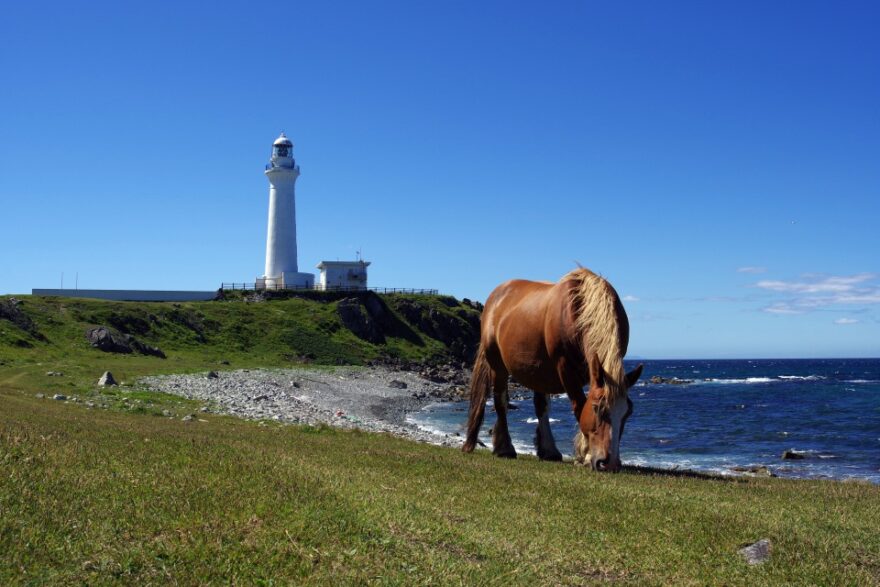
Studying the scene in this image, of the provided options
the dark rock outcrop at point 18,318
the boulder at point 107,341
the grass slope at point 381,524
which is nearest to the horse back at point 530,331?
the grass slope at point 381,524

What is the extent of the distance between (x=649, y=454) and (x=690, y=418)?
21.7m

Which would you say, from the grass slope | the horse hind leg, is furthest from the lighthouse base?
the grass slope

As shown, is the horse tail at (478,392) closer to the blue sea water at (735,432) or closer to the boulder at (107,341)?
the blue sea water at (735,432)

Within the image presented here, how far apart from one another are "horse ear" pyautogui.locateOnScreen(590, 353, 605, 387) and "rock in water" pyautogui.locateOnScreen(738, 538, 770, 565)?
4101 mm

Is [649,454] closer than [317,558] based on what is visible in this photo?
No

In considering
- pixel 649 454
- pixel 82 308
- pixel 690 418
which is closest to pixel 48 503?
pixel 649 454

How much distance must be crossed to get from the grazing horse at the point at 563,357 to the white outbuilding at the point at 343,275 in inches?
3538

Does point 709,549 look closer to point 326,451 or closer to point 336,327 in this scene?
point 326,451

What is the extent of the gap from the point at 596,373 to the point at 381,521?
5082mm

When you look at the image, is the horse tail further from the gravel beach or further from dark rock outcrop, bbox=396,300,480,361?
dark rock outcrop, bbox=396,300,480,361

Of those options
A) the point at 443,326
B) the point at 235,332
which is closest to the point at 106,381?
the point at 235,332

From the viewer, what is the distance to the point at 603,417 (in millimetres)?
11688

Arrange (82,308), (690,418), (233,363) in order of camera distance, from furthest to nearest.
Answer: (82,308) → (233,363) → (690,418)

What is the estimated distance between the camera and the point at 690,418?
52.7 meters
